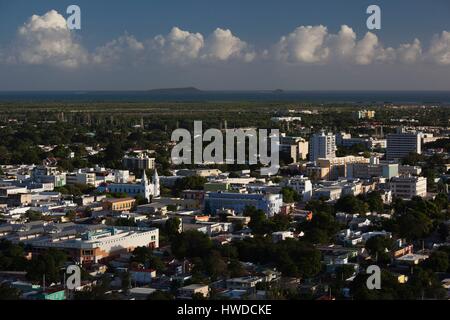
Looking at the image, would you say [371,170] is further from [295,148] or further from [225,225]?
[225,225]

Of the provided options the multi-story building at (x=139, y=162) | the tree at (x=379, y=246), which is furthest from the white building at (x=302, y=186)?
the tree at (x=379, y=246)

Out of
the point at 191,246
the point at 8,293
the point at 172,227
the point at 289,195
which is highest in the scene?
the point at 8,293

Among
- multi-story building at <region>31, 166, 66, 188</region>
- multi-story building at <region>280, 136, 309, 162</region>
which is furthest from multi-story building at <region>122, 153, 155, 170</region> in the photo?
multi-story building at <region>280, 136, 309, 162</region>

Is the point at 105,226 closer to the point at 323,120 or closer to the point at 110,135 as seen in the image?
the point at 110,135

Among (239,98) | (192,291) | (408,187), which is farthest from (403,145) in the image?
(239,98)

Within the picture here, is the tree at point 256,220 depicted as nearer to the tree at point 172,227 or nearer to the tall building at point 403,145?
the tree at point 172,227

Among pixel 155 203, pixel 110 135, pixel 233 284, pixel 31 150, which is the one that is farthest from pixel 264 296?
pixel 110 135

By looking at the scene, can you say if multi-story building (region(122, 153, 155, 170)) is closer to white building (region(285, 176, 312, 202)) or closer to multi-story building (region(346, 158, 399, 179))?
multi-story building (region(346, 158, 399, 179))
